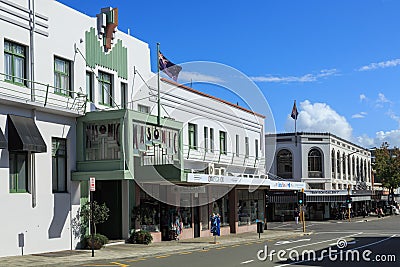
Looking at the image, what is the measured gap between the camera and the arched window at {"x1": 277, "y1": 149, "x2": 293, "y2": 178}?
2921 inches

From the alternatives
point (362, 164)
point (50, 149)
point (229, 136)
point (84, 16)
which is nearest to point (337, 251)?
point (50, 149)

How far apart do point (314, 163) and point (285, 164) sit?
355 cm

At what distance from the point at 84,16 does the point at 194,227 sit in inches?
584

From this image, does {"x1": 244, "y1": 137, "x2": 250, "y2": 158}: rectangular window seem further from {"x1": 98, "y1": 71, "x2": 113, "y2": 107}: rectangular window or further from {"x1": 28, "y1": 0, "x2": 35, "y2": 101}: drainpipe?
{"x1": 28, "y1": 0, "x2": 35, "y2": 101}: drainpipe

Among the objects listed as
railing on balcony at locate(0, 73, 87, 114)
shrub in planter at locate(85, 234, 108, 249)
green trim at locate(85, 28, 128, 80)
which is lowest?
shrub in planter at locate(85, 234, 108, 249)

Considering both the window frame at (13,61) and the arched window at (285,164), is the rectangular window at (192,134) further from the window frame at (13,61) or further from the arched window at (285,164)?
the arched window at (285,164)

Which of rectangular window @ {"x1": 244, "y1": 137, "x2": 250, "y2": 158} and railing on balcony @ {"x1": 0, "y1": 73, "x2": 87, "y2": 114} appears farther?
rectangular window @ {"x1": 244, "y1": 137, "x2": 250, "y2": 158}

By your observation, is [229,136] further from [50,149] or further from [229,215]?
[50,149]

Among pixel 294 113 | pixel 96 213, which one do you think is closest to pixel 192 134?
pixel 96 213

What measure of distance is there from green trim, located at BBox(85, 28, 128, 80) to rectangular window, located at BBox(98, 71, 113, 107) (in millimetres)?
502

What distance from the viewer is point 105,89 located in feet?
99.0

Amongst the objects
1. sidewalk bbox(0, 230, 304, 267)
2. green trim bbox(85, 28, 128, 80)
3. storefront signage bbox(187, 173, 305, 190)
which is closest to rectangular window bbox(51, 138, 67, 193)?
sidewalk bbox(0, 230, 304, 267)

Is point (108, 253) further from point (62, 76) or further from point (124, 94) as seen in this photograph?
point (124, 94)

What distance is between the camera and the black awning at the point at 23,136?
23.4m
